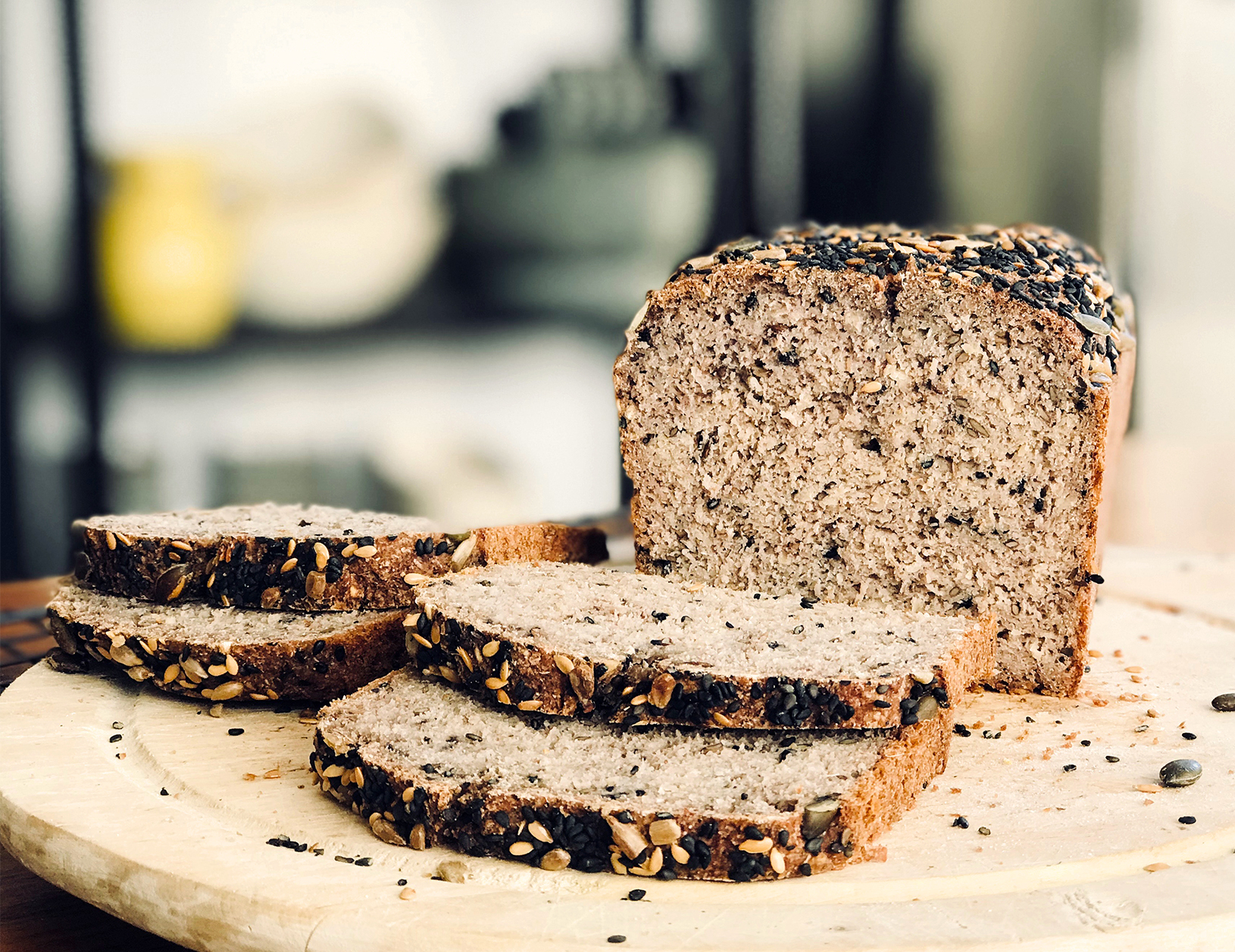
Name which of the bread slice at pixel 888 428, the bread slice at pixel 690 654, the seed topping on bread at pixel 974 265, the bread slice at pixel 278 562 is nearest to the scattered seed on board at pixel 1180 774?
the bread slice at pixel 690 654

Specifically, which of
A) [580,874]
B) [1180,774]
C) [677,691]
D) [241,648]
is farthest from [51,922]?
[1180,774]

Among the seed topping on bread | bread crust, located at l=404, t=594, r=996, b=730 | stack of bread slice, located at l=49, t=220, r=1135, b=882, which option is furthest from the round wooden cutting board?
the seed topping on bread

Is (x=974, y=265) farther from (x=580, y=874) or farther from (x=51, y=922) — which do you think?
(x=51, y=922)

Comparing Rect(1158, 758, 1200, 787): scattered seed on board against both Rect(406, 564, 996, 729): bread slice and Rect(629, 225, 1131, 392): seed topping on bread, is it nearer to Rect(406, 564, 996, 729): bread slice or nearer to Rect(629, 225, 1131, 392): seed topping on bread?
Rect(406, 564, 996, 729): bread slice

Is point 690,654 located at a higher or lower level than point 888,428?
lower

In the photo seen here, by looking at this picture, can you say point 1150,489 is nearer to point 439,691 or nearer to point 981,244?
point 981,244

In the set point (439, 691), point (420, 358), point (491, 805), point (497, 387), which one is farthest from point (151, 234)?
point (491, 805)
